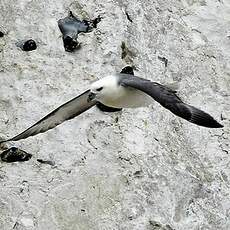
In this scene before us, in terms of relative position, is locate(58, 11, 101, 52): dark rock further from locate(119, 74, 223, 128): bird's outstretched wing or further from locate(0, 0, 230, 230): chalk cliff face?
locate(119, 74, 223, 128): bird's outstretched wing

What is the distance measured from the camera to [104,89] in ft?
18.8

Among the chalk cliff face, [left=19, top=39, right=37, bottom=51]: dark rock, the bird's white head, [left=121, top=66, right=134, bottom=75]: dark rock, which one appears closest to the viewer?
the bird's white head

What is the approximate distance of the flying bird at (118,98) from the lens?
524 centimetres

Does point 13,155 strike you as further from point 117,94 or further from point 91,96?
point 117,94

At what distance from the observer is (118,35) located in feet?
24.8

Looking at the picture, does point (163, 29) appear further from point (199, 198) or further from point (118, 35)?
point (199, 198)

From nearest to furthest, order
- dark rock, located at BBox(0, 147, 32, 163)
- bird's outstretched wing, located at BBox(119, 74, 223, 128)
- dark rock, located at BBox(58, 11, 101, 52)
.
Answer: bird's outstretched wing, located at BBox(119, 74, 223, 128)
dark rock, located at BBox(0, 147, 32, 163)
dark rock, located at BBox(58, 11, 101, 52)

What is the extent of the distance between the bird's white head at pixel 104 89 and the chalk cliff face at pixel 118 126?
92 centimetres

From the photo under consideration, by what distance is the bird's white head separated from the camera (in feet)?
18.7

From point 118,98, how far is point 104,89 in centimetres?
13

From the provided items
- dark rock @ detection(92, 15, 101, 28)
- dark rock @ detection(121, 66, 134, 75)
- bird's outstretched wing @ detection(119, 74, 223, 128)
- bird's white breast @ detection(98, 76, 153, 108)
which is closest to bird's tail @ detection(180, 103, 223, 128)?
bird's outstretched wing @ detection(119, 74, 223, 128)

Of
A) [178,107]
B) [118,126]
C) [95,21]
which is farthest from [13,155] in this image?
[95,21]

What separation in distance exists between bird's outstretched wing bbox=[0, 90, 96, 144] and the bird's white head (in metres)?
0.19

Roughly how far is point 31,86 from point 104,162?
1154mm
